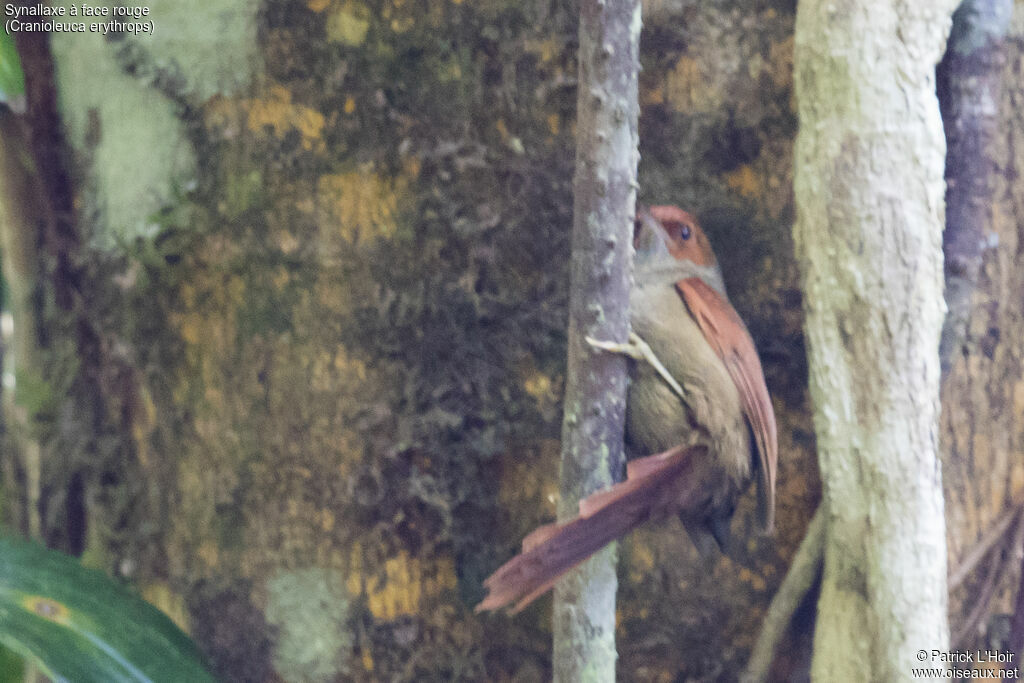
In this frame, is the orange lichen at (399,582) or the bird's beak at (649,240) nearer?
the bird's beak at (649,240)

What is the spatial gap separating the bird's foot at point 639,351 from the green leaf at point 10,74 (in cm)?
84

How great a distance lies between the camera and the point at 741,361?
82 cm

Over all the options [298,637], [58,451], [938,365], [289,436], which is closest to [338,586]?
[298,637]

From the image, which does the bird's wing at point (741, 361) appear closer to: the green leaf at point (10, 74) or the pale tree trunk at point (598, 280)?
the pale tree trunk at point (598, 280)

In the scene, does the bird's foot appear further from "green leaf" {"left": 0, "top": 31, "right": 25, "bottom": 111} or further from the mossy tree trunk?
"green leaf" {"left": 0, "top": 31, "right": 25, "bottom": 111}

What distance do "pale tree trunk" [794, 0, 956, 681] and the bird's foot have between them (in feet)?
0.60

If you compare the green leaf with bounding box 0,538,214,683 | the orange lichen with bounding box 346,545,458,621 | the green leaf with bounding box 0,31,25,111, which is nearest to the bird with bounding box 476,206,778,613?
the orange lichen with bounding box 346,545,458,621

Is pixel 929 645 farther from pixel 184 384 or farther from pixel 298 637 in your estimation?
pixel 184 384

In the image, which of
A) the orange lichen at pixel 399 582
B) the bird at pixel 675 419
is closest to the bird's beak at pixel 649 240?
the bird at pixel 675 419

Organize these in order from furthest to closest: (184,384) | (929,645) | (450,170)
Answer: (184,384)
(450,170)
(929,645)

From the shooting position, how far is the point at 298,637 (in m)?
1.00

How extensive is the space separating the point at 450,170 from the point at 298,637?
633 mm

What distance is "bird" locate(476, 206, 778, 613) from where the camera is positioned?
729 millimetres

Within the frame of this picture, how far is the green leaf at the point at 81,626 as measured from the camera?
85 centimetres
